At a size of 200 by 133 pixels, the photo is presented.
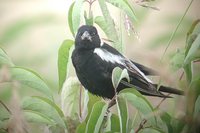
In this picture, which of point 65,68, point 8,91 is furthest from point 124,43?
point 8,91

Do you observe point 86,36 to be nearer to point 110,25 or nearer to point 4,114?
point 110,25

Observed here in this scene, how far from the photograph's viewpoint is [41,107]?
678mm

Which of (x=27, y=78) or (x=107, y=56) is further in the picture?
(x=107, y=56)

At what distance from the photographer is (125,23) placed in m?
0.83

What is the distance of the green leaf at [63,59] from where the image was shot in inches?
31.4

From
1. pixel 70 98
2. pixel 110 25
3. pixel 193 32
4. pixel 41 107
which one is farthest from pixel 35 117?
pixel 193 32

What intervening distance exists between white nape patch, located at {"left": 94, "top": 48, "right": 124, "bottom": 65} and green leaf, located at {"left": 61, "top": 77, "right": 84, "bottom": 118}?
3.3 inches

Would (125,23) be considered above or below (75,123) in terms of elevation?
above

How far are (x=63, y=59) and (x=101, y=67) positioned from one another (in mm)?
91

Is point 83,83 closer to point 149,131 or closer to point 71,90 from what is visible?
point 71,90

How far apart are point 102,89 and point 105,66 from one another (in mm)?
54

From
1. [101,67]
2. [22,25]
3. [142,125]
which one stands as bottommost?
[142,125]

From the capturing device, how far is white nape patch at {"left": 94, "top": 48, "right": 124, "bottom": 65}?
82 centimetres

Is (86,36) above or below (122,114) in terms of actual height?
above
